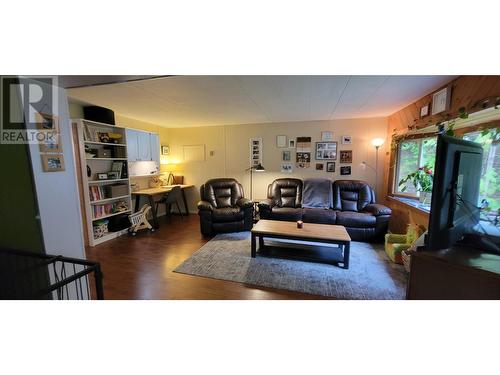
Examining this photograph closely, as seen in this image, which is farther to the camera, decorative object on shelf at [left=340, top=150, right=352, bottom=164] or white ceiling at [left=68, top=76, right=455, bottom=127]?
decorative object on shelf at [left=340, top=150, right=352, bottom=164]

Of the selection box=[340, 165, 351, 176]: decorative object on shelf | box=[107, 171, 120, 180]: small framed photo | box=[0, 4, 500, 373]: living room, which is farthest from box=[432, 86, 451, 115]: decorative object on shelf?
box=[107, 171, 120, 180]: small framed photo

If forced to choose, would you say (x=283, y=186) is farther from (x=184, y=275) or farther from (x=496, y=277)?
(x=496, y=277)

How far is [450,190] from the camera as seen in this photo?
973 mm

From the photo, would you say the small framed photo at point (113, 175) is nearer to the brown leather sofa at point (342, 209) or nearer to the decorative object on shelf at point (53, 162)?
the decorative object on shelf at point (53, 162)

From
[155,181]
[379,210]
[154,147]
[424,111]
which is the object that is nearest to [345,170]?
[379,210]

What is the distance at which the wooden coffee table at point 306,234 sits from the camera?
2.24m

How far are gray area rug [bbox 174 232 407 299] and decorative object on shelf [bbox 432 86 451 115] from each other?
190 cm

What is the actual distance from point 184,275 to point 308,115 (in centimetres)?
341

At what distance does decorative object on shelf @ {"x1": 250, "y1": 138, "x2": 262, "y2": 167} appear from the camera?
4461 mm

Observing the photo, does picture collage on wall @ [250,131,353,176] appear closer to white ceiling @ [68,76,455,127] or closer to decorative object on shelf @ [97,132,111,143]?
white ceiling @ [68,76,455,127]

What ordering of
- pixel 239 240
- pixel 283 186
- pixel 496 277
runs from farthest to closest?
pixel 283 186 < pixel 239 240 < pixel 496 277

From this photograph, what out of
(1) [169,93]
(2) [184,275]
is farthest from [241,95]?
(2) [184,275]
